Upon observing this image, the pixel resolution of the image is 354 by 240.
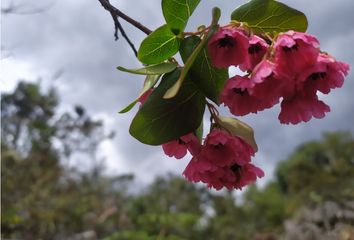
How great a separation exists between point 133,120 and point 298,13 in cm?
31

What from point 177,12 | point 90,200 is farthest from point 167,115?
point 90,200

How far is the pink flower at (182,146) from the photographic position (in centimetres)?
71

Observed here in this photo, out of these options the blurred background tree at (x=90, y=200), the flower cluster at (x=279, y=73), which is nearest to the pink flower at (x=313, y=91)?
the flower cluster at (x=279, y=73)

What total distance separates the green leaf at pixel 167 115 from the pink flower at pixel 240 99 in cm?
6

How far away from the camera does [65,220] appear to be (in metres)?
7.58

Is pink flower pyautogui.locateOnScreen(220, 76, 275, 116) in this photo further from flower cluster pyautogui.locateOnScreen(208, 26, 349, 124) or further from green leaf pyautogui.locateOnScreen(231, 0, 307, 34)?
green leaf pyautogui.locateOnScreen(231, 0, 307, 34)

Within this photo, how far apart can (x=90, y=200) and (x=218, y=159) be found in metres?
8.56

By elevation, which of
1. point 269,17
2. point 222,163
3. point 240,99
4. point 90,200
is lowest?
point 90,200

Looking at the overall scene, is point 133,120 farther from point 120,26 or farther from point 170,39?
point 120,26

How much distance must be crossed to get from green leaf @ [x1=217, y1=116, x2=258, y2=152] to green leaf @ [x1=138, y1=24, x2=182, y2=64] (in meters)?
0.14

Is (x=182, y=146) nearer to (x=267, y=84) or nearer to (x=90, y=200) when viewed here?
(x=267, y=84)

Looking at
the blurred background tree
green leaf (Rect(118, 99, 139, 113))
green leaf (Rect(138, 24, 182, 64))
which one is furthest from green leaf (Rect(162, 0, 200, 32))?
the blurred background tree

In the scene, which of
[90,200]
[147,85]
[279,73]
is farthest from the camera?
[90,200]

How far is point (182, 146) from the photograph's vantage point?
2.38 ft
